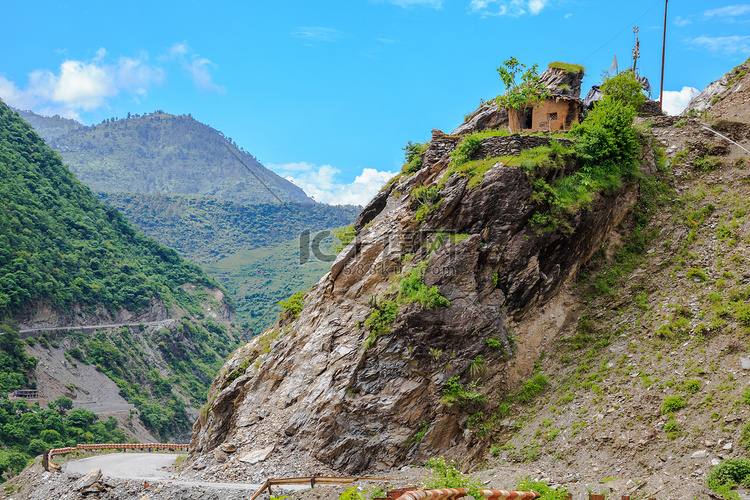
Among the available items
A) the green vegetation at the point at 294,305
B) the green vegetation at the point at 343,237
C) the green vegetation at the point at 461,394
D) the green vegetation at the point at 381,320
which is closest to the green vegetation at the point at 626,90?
the green vegetation at the point at 343,237

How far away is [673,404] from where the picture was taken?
14484mm

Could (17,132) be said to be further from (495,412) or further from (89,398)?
(495,412)

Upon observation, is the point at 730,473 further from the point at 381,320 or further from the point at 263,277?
the point at 263,277

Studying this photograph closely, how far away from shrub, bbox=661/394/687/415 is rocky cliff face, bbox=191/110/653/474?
16.9ft

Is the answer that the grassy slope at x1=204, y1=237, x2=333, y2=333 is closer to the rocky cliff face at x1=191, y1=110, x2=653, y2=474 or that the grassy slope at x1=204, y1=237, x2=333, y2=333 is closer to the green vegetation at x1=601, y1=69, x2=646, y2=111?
the green vegetation at x1=601, y1=69, x2=646, y2=111

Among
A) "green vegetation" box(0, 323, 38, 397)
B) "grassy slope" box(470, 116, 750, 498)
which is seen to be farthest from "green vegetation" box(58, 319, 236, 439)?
"grassy slope" box(470, 116, 750, 498)

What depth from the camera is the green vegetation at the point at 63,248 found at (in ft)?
231

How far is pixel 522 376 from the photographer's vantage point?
61.4 ft

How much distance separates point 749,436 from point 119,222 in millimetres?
111565

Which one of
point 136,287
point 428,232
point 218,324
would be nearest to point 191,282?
point 218,324

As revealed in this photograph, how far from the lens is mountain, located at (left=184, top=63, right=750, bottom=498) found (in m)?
15.3

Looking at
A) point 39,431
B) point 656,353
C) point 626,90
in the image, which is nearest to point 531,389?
point 656,353

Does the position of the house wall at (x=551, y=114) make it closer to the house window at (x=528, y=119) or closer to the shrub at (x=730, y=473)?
the house window at (x=528, y=119)

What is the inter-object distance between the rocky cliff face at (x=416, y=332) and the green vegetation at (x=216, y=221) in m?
129
